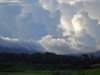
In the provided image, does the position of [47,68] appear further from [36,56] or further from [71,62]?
[36,56]

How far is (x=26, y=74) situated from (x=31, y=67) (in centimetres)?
3113

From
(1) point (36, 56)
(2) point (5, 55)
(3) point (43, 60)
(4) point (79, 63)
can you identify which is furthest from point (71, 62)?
(2) point (5, 55)

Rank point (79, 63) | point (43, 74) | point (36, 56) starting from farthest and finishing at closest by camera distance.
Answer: point (36, 56) → point (79, 63) → point (43, 74)

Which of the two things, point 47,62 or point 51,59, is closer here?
point 47,62

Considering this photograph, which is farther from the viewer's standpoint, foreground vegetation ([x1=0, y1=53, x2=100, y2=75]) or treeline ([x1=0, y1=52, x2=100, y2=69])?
treeline ([x1=0, y1=52, x2=100, y2=69])

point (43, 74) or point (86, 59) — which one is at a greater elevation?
point (86, 59)

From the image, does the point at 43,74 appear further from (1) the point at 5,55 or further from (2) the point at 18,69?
(1) the point at 5,55

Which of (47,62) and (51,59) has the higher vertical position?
(51,59)

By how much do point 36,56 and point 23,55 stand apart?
11.3m

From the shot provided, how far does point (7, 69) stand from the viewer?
13425 centimetres

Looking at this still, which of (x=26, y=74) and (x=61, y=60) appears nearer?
(x=26, y=74)

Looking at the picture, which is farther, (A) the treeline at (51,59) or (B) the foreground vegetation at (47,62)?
(A) the treeline at (51,59)

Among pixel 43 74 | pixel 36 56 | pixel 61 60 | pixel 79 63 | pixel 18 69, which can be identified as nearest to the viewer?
pixel 43 74

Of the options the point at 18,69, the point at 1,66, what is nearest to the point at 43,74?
the point at 18,69
